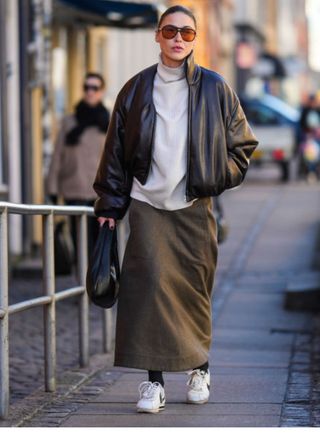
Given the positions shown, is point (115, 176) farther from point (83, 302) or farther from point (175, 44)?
point (83, 302)

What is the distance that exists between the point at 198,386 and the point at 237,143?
3.84 feet

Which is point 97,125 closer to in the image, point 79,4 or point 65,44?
point 79,4

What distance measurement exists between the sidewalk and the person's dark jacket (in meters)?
0.97

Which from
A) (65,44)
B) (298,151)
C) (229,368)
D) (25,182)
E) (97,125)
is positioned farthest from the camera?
(298,151)

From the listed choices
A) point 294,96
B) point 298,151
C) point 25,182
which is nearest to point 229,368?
point 25,182

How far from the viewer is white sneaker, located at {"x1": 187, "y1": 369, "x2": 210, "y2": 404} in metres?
7.48

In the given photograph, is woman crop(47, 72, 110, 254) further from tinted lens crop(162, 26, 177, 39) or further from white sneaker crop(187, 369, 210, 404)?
tinted lens crop(162, 26, 177, 39)

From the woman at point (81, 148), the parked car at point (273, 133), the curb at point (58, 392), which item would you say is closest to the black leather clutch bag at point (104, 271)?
the curb at point (58, 392)

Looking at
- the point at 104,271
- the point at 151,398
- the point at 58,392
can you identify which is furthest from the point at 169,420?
the point at 58,392

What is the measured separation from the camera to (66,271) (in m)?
10.7

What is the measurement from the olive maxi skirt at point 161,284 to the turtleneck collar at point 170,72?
22.4 inches

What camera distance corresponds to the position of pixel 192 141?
23.3 ft

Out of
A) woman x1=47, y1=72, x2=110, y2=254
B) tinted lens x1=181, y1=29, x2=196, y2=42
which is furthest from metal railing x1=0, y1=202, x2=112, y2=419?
woman x1=47, y1=72, x2=110, y2=254

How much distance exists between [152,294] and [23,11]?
964 cm
